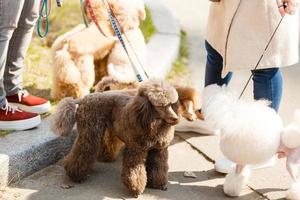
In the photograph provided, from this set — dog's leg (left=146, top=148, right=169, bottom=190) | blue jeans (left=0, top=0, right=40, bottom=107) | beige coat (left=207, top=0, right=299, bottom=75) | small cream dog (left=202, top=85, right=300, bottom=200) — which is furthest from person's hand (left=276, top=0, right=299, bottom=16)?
blue jeans (left=0, top=0, right=40, bottom=107)

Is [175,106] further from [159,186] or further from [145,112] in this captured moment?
[159,186]

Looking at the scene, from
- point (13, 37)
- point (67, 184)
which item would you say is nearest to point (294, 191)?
point (67, 184)

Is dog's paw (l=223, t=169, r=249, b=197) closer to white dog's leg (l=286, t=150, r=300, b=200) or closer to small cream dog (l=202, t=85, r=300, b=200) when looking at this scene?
small cream dog (l=202, t=85, r=300, b=200)

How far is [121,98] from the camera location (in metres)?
2.95

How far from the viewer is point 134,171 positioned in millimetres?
2869

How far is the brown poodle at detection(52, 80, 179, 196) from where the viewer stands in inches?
107

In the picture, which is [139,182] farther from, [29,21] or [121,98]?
[29,21]

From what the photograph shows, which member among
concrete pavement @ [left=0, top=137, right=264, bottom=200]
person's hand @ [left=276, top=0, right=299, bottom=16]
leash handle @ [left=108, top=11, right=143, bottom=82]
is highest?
person's hand @ [left=276, top=0, right=299, bottom=16]

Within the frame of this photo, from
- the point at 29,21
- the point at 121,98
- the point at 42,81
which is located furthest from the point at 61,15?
the point at 121,98

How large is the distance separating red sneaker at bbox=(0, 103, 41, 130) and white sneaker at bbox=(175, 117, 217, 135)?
3.38 feet

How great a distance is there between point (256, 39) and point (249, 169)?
2.39 feet

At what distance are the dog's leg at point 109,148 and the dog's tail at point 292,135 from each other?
98 centimetres

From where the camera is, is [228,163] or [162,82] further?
[228,163]

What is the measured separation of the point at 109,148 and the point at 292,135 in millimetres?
1106
